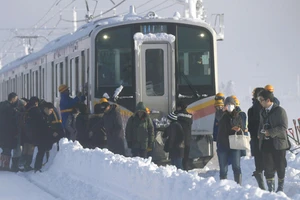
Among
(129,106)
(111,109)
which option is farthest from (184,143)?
(129,106)

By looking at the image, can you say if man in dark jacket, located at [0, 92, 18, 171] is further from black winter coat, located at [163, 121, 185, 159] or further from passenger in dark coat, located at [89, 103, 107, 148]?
black winter coat, located at [163, 121, 185, 159]

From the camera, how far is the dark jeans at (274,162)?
1060 cm

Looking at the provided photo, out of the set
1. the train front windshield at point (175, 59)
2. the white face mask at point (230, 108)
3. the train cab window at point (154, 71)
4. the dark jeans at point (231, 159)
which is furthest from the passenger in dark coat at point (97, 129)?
the white face mask at point (230, 108)

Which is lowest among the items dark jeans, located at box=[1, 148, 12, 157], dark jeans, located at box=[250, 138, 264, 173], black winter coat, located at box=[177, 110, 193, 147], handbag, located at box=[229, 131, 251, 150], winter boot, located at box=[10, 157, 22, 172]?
winter boot, located at box=[10, 157, 22, 172]

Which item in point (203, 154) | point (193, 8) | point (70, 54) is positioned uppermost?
point (193, 8)

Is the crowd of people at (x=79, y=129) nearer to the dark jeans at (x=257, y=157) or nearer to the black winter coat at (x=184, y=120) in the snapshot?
the black winter coat at (x=184, y=120)

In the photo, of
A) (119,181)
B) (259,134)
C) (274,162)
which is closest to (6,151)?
(119,181)

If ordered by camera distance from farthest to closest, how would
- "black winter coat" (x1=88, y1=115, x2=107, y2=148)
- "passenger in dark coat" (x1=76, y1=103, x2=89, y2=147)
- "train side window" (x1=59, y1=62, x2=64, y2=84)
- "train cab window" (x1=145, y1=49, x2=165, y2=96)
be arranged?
"train side window" (x1=59, y1=62, x2=64, y2=84) → "train cab window" (x1=145, y1=49, x2=165, y2=96) → "passenger in dark coat" (x1=76, y1=103, x2=89, y2=147) → "black winter coat" (x1=88, y1=115, x2=107, y2=148)

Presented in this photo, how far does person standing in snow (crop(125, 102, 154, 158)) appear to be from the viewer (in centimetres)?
1419

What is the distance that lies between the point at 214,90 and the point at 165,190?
7.66 meters

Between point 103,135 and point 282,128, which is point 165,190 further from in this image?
point 103,135

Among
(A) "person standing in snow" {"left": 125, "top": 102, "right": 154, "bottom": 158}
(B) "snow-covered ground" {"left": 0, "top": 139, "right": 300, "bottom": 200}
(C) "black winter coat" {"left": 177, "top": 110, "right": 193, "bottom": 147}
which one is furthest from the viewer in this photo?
(A) "person standing in snow" {"left": 125, "top": 102, "right": 154, "bottom": 158}

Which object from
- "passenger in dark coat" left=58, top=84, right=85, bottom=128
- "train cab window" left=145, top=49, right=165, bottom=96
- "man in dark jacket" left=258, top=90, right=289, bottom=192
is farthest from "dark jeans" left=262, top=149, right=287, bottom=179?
"passenger in dark coat" left=58, top=84, right=85, bottom=128

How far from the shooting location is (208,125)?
1603 cm
